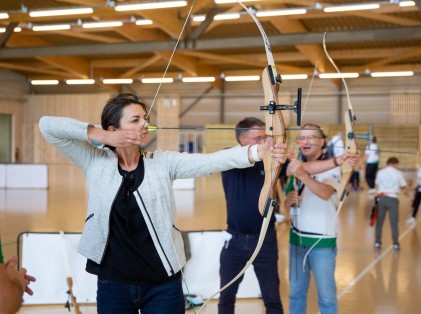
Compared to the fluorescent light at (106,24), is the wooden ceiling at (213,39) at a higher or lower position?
higher

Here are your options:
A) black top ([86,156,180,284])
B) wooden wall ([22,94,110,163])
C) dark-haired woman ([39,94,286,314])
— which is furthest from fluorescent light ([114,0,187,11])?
wooden wall ([22,94,110,163])

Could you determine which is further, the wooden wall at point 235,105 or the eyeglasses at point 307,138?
the wooden wall at point 235,105

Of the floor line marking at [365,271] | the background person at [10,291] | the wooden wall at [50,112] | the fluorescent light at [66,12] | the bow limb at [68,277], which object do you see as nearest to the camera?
the background person at [10,291]

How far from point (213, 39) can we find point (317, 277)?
1020cm

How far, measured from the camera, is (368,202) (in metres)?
12.1

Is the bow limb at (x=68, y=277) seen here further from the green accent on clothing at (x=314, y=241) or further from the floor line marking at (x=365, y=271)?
the floor line marking at (x=365, y=271)

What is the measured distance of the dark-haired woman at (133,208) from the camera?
1878 mm

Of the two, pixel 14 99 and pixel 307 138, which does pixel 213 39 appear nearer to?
pixel 307 138

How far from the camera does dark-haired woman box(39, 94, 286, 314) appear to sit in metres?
1.88

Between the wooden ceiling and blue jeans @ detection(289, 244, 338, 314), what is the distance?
6.63 meters

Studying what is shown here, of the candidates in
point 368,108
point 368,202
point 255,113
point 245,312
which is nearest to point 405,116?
point 368,108

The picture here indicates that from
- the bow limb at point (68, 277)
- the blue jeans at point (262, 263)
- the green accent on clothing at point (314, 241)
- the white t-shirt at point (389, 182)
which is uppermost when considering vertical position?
the white t-shirt at point (389, 182)

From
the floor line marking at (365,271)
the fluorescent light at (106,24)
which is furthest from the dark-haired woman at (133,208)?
the fluorescent light at (106,24)

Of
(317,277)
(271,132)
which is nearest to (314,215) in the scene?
(317,277)
